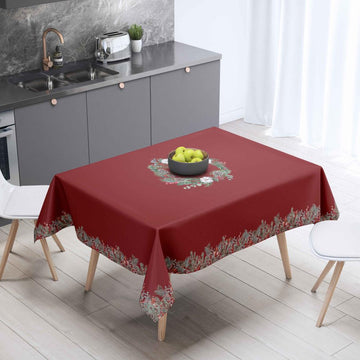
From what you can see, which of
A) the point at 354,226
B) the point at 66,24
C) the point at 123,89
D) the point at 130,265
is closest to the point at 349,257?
the point at 354,226

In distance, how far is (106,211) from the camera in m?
3.48

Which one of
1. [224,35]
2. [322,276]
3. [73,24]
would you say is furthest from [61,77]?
[322,276]

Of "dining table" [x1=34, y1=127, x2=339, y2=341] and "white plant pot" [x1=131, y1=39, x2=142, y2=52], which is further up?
"white plant pot" [x1=131, y1=39, x2=142, y2=52]

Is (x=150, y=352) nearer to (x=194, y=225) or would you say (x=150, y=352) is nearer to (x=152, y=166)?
(x=194, y=225)

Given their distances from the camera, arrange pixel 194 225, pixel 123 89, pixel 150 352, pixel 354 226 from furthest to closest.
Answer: pixel 123 89, pixel 354 226, pixel 150 352, pixel 194 225

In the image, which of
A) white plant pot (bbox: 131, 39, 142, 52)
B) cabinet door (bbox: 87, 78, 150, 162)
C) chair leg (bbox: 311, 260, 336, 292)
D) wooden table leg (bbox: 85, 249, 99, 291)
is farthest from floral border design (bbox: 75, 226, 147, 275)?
white plant pot (bbox: 131, 39, 142, 52)

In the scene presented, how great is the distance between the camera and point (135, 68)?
5273mm

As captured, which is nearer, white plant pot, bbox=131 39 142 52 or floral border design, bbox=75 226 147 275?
floral border design, bbox=75 226 147 275

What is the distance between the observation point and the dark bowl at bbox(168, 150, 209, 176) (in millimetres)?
3725

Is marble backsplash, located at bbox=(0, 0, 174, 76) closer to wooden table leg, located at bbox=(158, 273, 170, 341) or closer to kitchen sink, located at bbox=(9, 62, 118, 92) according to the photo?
kitchen sink, located at bbox=(9, 62, 118, 92)

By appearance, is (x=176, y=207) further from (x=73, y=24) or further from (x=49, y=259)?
(x=73, y=24)

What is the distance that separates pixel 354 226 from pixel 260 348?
32.6 inches

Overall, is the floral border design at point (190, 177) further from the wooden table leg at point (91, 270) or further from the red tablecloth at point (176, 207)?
the wooden table leg at point (91, 270)

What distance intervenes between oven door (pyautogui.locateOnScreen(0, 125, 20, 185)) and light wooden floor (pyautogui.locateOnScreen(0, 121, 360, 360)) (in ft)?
1.43
